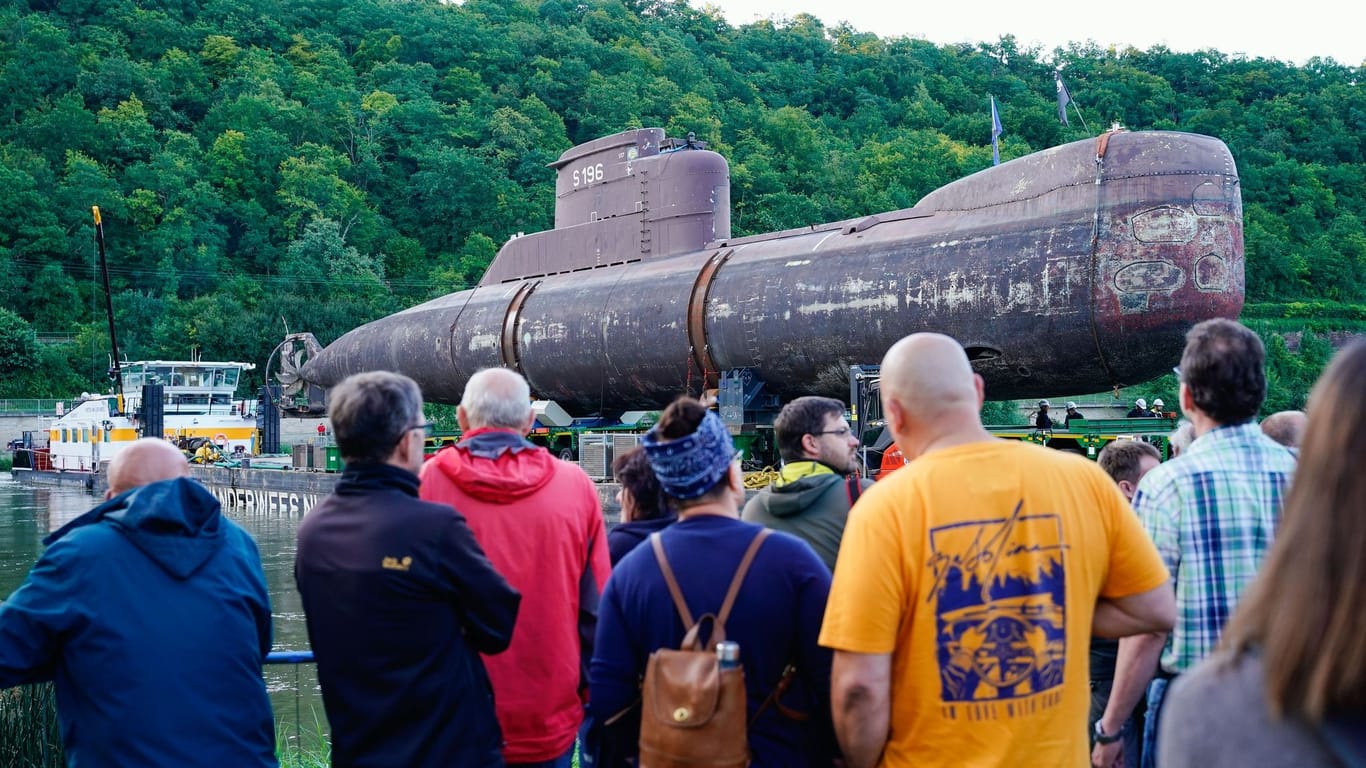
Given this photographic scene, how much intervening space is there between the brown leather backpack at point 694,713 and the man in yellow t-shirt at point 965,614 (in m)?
0.28

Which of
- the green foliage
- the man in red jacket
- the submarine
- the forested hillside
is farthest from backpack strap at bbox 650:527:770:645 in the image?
the green foliage

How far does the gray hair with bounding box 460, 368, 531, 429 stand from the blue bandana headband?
114 centimetres

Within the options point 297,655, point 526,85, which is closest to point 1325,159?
point 526,85

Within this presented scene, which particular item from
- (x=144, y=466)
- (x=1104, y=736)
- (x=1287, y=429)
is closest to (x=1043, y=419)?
(x=1287, y=429)

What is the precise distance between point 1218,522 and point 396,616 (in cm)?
268

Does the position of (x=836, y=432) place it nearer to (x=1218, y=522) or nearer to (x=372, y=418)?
(x=1218, y=522)

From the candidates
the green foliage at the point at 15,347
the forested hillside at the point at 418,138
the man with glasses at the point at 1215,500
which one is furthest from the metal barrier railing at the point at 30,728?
the green foliage at the point at 15,347

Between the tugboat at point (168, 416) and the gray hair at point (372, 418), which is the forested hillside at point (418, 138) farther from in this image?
the gray hair at point (372, 418)

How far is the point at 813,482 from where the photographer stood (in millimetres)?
4391

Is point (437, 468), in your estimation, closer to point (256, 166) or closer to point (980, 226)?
point (980, 226)

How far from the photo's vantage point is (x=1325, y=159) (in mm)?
61594

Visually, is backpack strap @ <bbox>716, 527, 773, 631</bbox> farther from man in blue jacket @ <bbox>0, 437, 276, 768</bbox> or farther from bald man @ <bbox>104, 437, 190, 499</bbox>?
Answer: bald man @ <bbox>104, 437, 190, 499</bbox>

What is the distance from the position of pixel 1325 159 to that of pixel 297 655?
67.9 metres

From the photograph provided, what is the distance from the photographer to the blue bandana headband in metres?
3.38
